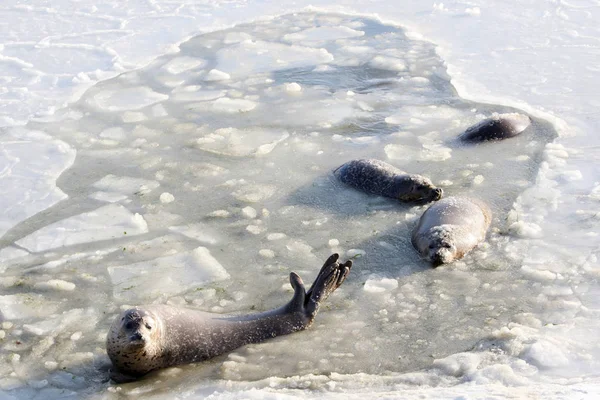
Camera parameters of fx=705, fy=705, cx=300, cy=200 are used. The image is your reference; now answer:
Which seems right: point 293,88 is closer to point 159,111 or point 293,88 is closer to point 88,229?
point 159,111

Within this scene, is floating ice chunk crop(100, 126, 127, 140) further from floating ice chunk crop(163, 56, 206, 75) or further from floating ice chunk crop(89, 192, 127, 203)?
floating ice chunk crop(163, 56, 206, 75)

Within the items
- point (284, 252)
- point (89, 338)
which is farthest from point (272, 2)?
point (89, 338)

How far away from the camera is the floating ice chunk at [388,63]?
7451mm

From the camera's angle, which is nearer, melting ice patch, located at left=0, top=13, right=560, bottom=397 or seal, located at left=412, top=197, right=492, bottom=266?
melting ice patch, located at left=0, top=13, right=560, bottom=397

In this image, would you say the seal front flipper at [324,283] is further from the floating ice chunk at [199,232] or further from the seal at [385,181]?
the seal at [385,181]

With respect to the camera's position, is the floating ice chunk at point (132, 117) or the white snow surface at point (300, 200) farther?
the floating ice chunk at point (132, 117)

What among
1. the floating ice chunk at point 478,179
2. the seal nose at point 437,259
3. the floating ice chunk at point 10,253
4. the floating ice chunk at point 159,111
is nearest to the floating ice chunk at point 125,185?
the floating ice chunk at point 10,253

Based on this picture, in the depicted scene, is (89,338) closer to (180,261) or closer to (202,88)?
(180,261)

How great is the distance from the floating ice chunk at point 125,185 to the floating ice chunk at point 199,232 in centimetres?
63

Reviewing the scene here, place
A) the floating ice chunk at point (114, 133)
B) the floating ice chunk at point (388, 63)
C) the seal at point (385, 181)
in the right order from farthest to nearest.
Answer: the floating ice chunk at point (388, 63), the floating ice chunk at point (114, 133), the seal at point (385, 181)

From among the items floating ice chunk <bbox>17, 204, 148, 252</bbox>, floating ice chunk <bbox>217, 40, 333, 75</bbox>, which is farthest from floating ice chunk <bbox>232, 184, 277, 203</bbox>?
floating ice chunk <bbox>217, 40, 333, 75</bbox>

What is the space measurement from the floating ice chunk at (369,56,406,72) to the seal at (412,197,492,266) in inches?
123

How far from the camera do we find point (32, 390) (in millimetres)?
3211

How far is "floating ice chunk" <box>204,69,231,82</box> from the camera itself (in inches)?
288
